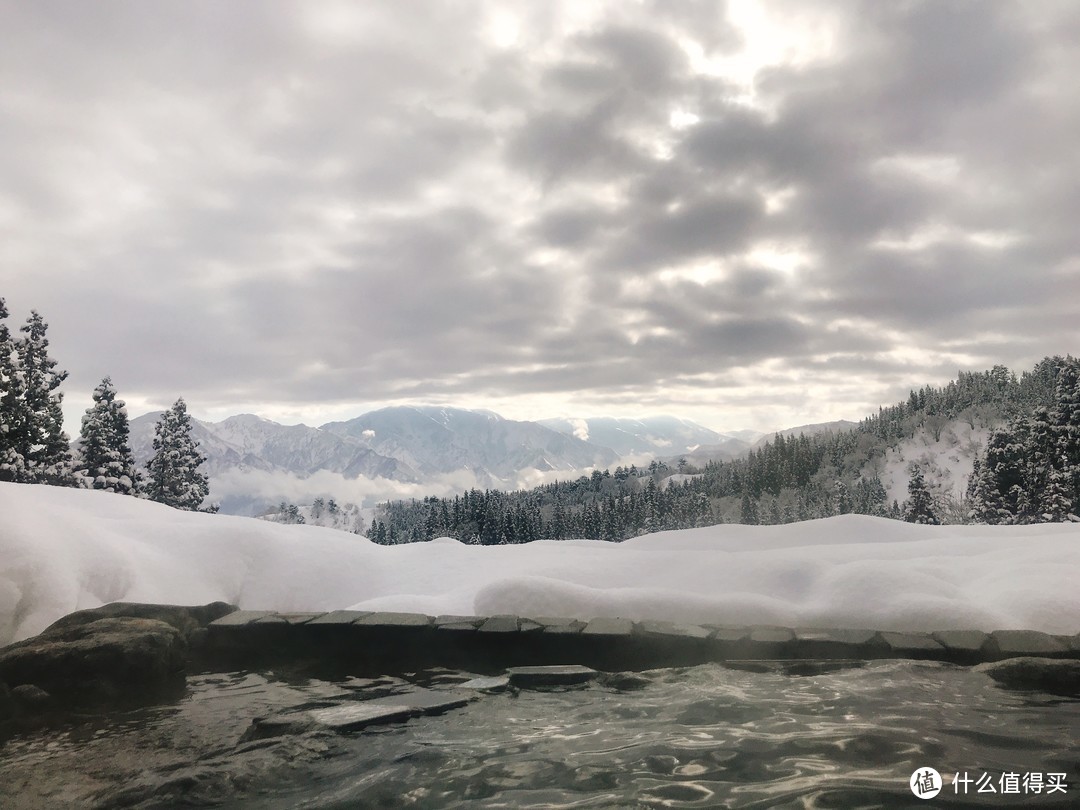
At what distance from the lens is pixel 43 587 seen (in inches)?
249

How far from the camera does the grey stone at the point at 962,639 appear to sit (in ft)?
17.8

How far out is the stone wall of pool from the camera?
5.52m

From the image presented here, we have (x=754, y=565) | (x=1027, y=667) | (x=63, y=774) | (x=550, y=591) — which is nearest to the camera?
(x=63, y=774)

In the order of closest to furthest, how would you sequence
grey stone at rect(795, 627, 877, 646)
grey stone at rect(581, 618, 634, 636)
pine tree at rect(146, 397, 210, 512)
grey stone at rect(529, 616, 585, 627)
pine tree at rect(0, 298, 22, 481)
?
1. grey stone at rect(795, 627, 877, 646)
2. grey stone at rect(581, 618, 634, 636)
3. grey stone at rect(529, 616, 585, 627)
4. pine tree at rect(0, 298, 22, 481)
5. pine tree at rect(146, 397, 210, 512)

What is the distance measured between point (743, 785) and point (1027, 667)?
10.6 feet

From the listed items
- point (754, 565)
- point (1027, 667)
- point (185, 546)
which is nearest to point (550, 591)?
point (754, 565)

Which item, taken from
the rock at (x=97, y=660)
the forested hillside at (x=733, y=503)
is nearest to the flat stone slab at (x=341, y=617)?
the rock at (x=97, y=660)

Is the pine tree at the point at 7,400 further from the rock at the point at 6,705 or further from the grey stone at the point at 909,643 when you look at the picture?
the grey stone at the point at 909,643

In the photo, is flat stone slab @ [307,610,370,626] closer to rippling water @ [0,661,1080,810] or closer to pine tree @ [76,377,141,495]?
rippling water @ [0,661,1080,810]

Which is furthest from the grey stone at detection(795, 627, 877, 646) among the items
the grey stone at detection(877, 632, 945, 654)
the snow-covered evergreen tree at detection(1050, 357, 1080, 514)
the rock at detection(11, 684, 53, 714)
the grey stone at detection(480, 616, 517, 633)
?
the snow-covered evergreen tree at detection(1050, 357, 1080, 514)

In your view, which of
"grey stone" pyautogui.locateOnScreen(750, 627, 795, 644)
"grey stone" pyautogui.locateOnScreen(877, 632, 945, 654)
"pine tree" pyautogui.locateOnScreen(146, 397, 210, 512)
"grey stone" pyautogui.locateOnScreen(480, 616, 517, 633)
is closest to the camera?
"grey stone" pyautogui.locateOnScreen(877, 632, 945, 654)

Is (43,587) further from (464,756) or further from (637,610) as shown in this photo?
(637,610)

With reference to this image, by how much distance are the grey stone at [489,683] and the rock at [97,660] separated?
2701mm

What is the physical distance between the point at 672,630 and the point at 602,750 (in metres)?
2.14
